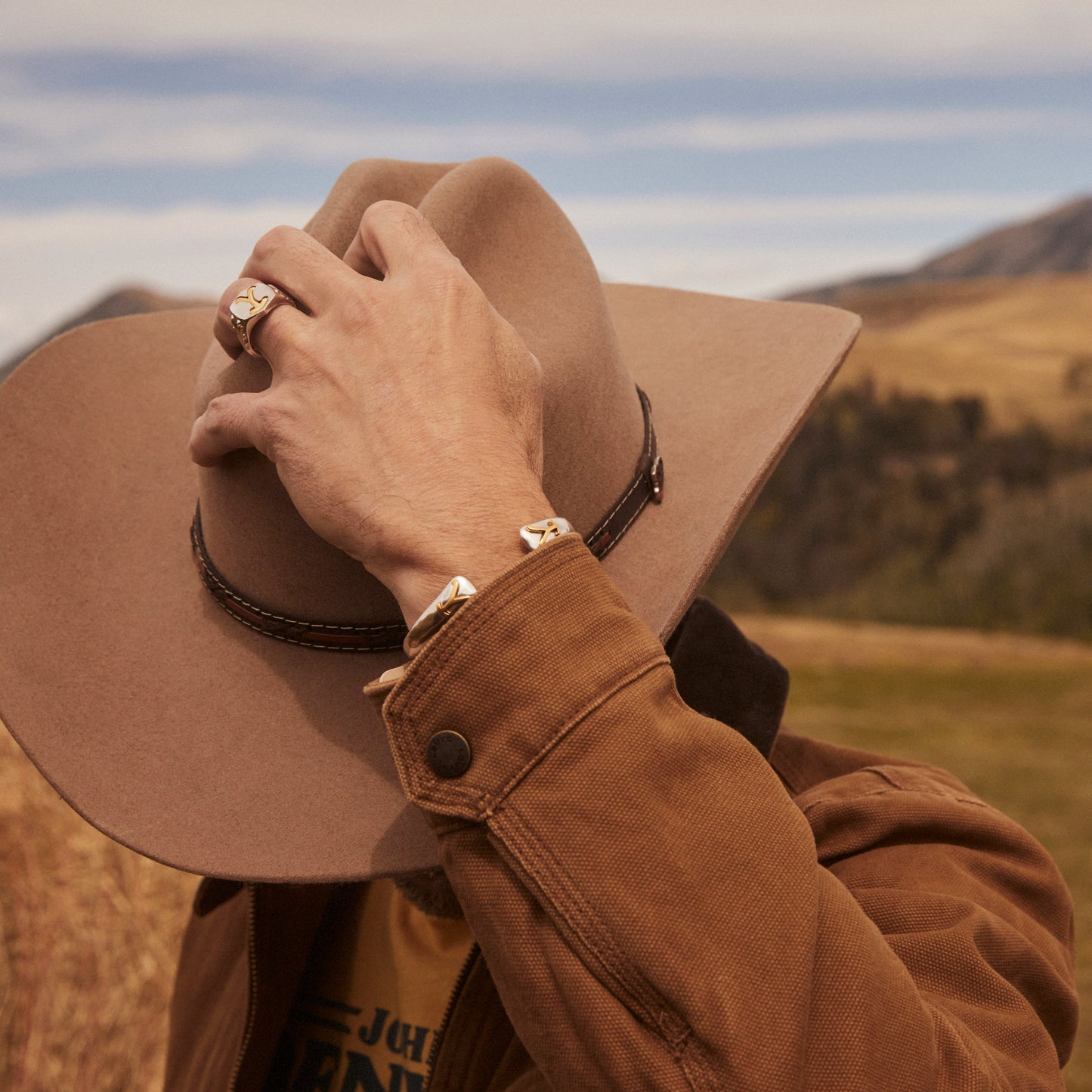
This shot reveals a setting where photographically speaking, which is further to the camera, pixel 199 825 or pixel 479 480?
pixel 199 825

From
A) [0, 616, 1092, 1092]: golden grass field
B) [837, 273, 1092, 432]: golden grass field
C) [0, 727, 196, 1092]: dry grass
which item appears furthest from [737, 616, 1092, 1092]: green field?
[837, 273, 1092, 432]: golden grass field

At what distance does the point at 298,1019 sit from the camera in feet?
4.96

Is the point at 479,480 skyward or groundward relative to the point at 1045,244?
skyward

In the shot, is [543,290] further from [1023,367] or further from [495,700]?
[1023,367]

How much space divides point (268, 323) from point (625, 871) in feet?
1.79

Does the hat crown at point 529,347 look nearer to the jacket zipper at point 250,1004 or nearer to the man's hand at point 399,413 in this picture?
the man's hand at point 399,413

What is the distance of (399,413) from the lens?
34.5 inches

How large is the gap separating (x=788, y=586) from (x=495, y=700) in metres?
9.09

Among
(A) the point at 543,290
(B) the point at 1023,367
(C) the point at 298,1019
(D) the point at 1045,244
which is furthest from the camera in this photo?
(D) the point at 1045,244

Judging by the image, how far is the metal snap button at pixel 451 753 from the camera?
0.84 metres

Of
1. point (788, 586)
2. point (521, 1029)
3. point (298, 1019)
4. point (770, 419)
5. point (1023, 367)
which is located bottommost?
point (788, 586)

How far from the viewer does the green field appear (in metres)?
4.81

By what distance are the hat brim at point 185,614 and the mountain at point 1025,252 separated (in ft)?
58.8

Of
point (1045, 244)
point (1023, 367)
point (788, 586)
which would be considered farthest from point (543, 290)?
point (1045, 244)
